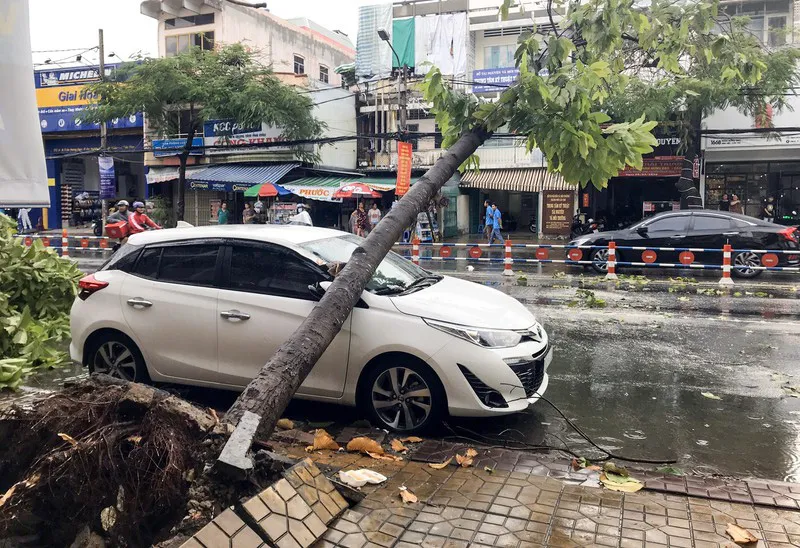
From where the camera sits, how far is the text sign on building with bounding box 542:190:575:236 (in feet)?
96.5

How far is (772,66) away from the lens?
2144 centimetres

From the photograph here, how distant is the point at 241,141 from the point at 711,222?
22.6m

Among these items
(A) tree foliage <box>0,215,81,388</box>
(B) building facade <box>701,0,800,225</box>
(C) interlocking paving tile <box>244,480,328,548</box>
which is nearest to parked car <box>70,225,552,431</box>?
(A) tree foliage <box>0,215,81,388</box>

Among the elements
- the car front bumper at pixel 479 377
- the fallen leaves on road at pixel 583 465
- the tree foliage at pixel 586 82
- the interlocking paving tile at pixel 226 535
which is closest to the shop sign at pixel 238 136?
the tree foliage at pixel 586 82

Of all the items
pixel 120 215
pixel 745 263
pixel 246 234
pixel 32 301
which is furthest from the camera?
pixel 745 263

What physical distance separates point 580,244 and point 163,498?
1479cm

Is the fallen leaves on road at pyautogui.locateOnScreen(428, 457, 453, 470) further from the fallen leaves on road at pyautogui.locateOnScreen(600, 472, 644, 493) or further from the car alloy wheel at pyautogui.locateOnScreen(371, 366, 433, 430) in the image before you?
the fallen leaves on road at pyautogui.locateOnScreen(600, 472, 644, 493)

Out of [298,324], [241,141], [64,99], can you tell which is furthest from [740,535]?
[64,99]

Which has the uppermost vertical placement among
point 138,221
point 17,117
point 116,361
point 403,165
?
point 403,165

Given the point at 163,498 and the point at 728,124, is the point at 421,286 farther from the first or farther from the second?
the point at 728,124

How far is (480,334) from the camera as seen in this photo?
5.16 meters

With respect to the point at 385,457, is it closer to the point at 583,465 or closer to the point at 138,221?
the point at 583,465

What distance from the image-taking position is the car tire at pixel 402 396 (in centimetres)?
516

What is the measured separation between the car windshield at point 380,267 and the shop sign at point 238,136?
25.5m
